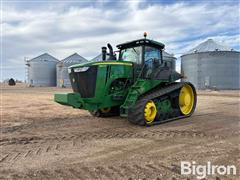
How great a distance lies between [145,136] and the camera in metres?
6.41

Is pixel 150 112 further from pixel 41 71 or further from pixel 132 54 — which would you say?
pixel 41 71

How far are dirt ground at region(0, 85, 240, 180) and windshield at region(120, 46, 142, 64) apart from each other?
2.09 meters

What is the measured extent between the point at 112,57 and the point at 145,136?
351 centimetres

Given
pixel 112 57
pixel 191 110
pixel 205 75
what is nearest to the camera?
pixel 112 57

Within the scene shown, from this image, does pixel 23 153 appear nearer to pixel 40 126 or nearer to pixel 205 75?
pixel 40 126

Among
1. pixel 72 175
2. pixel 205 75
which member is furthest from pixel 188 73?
pixel 72 175

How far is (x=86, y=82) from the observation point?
751 centimetres

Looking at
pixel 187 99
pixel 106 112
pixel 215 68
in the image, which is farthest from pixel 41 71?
pixel 187 99

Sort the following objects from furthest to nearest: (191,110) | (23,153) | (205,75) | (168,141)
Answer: (205,75)
(191,110)
(168,141)
(23,153)

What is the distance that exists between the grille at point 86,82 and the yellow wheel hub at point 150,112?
1617 mm

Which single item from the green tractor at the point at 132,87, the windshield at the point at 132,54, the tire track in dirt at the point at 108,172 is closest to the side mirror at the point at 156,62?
the green tractor at the point at 132,87

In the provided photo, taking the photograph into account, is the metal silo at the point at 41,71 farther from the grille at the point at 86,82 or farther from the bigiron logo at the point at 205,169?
the bigiron logo at the point at 205,169

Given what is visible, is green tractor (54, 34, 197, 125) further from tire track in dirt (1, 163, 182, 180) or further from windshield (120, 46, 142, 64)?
tire track in dirt (1, 163, 182, 180)

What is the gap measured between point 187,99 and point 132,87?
298 centimetres
